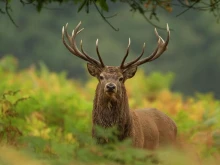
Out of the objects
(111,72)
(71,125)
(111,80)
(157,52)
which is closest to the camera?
(111,80)

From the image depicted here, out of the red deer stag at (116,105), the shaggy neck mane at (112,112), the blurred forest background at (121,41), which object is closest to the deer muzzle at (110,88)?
the red deer stag at (116,105)

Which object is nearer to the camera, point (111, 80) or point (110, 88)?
point (110, 88)

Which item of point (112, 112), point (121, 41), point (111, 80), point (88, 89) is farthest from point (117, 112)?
point (121, 41)

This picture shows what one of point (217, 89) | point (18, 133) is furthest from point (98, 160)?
point (217, 89)

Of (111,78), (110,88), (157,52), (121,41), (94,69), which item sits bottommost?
(110,88)

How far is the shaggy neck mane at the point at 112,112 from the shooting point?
10.3m

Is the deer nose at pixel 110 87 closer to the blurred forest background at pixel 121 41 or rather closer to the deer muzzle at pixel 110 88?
the deer muzzle at pixel 110 88

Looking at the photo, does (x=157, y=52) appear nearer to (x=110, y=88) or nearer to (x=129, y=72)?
(x=129, y=72)

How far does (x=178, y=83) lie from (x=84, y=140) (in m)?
34.1

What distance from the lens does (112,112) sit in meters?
10.4

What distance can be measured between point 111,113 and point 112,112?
0.01 meters

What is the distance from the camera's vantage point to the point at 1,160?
6.19 m

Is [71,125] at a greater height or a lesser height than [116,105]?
lesser

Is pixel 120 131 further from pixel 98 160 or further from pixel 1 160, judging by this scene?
pixel 1 160
